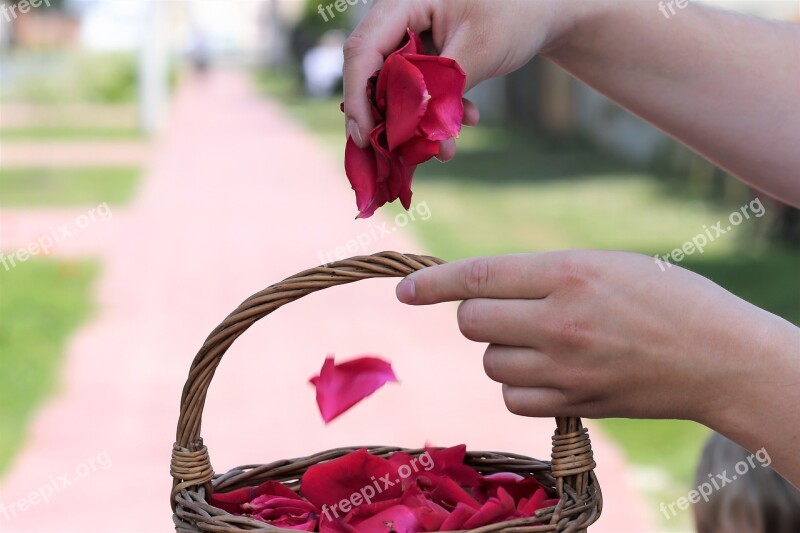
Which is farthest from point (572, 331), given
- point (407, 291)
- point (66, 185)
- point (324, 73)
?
point (324, 73)

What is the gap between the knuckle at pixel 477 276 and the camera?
113cm

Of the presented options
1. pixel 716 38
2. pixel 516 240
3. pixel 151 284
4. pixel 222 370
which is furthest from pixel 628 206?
pixel 716 38

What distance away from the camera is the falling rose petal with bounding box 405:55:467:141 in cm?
128

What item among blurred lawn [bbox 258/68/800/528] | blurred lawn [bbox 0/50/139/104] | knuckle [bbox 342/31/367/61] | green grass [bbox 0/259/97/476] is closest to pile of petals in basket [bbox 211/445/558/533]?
knuckle [bbox 342/31/367/61]

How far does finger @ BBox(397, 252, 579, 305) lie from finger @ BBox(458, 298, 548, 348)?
0.01 metres

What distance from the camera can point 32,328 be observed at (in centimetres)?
550

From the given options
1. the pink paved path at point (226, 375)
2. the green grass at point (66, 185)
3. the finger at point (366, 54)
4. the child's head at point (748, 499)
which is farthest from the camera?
the green grass at point (66, 185)

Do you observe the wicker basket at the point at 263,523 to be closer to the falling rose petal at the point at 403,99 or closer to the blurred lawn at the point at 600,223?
the falling rose petal at the point at 403,99

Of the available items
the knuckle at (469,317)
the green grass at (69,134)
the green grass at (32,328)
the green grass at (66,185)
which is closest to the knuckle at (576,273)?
the knuckle at (469,317)

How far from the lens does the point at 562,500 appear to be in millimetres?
1198

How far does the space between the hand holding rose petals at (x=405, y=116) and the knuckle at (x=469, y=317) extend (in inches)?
9.6

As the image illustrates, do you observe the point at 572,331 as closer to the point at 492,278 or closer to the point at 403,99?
the point at 492,278

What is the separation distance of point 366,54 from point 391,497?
563 millimetres

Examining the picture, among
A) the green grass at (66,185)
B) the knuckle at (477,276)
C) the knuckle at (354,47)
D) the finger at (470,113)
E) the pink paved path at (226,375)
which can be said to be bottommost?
the knuckle at (477,276)
